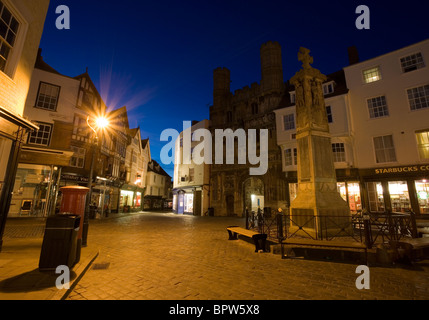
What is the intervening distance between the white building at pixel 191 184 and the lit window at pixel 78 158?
1473 cm

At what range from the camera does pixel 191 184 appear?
3192 cm

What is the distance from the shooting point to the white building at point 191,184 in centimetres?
3009

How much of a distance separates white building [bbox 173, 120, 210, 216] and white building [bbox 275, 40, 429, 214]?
16.8 metres

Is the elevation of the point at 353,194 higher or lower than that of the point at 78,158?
lower

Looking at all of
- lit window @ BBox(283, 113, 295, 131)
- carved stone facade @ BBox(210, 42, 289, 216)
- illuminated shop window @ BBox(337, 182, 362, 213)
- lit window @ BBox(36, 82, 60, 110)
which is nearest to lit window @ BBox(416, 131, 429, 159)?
illuminated shop window @ BBox(337, 182, 362, 213)

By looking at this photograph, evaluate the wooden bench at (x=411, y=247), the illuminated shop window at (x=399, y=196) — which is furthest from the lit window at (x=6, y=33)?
the illuminated shop window at (x=399, y=196)

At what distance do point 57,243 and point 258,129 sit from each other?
24.7 m

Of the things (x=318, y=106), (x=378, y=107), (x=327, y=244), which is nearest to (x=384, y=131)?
(x=378, y=107)

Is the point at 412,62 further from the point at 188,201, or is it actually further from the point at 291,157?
the point at 188,201

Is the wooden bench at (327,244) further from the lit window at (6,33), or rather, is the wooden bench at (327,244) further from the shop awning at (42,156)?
the shop awning at (42,156)

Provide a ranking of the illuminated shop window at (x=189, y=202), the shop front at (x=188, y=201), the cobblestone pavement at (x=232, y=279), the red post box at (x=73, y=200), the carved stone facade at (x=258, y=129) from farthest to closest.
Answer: the illuminated shop window at (x=189, y=202) < the shop front at (x=188, y=201) < the carved stone facade at (x=258, y=129) < the red post box at (x=73, y=200) < the cobblestone pavement at (x=232, y=279)

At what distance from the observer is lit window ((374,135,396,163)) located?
1723 centimetres

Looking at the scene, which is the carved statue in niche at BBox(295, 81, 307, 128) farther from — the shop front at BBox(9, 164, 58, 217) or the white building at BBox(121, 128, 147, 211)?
the white building at BBox(121, 128, 147, 211)
